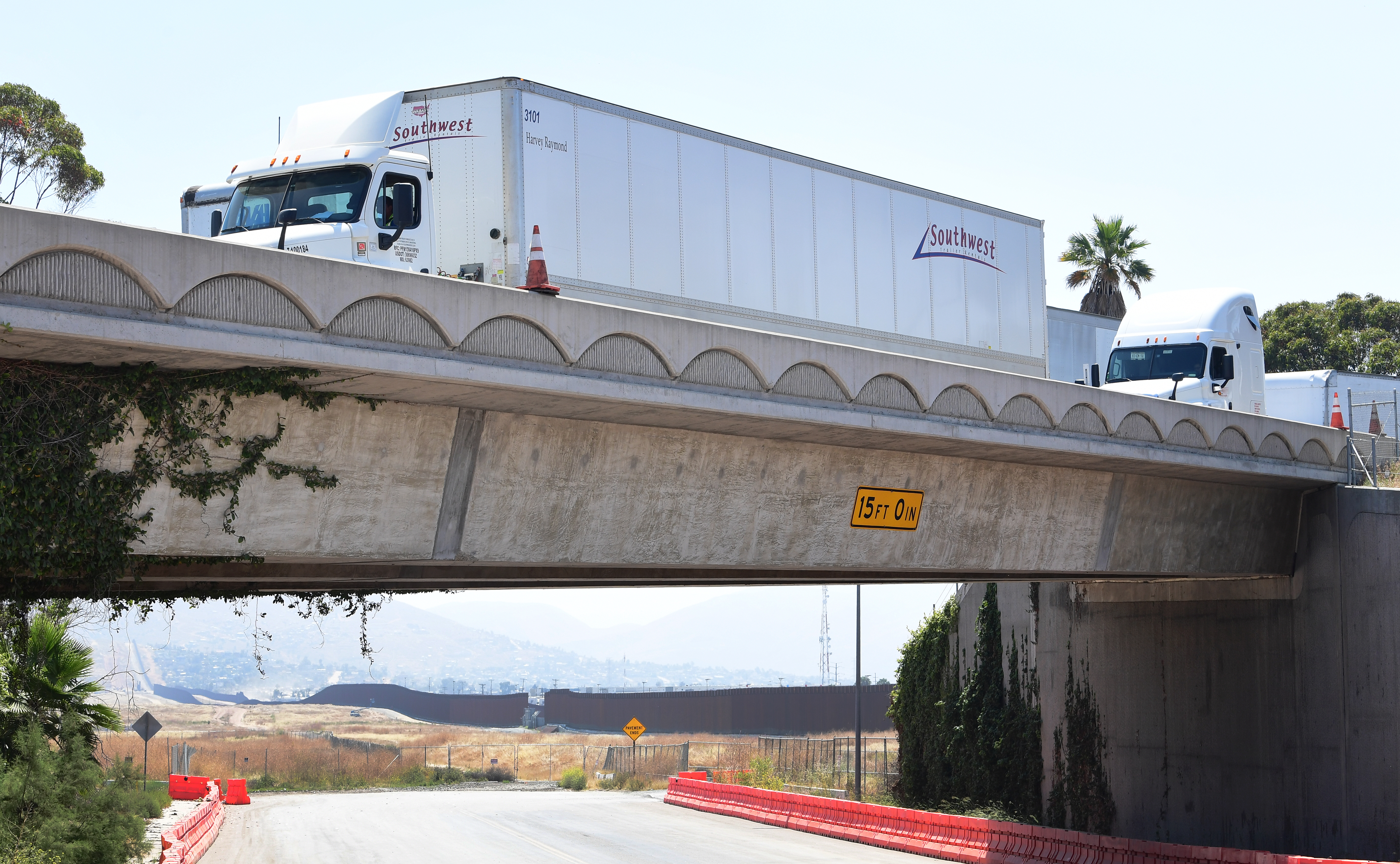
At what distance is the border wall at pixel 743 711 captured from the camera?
81.6 meters

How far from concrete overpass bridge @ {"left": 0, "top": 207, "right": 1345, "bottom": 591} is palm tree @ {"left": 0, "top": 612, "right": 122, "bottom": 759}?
2764mm

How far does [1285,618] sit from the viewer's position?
21.2 meters

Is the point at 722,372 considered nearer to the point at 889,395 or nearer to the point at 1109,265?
the point at 889,395

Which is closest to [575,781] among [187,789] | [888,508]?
[187,789]

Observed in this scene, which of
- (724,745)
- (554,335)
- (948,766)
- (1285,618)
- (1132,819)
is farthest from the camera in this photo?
(724,745)

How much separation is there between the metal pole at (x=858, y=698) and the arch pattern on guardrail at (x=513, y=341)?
65.1 feet

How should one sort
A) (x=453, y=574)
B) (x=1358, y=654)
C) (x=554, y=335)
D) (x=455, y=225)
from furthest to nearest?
(x=1358, y=654)
(x=455, y=225)
(x=453, y=574)
(x=554, y=335)

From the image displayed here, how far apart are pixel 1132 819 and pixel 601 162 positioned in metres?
16.8

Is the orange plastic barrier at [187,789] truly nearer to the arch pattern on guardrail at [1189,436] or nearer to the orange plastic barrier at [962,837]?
the orange plastic barrier at [962,837]

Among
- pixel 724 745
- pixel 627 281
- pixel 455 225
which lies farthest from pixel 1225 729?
pixel 724 745

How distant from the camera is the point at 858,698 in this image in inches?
1495

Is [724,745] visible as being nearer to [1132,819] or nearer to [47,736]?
[1132,819]

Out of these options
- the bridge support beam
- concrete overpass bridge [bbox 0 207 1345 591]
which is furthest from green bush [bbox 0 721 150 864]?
concrete overpass bridge [bbox 0 207 1345 591]

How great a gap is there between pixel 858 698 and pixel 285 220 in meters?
26.8
